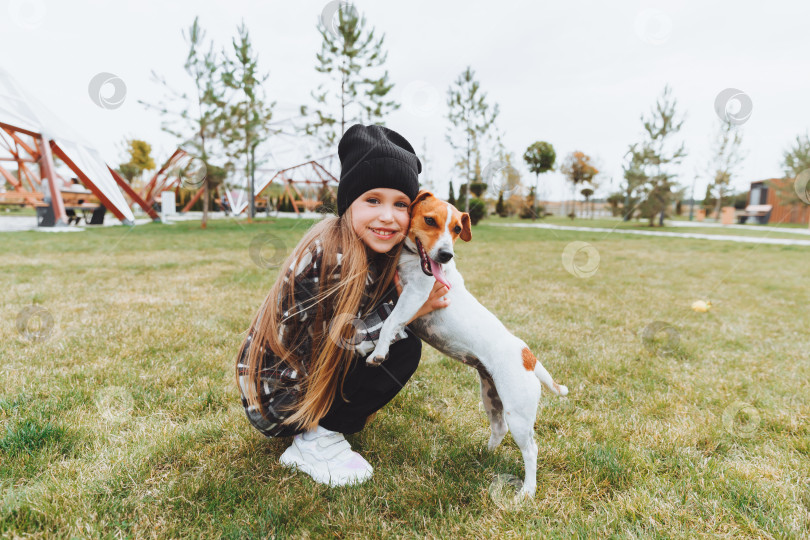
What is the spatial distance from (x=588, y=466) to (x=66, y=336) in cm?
374

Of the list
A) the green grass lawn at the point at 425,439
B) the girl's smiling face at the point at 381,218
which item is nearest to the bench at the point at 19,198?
the green grass lawn at the point at 425,439

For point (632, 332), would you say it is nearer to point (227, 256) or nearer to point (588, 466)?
point (588, 466)

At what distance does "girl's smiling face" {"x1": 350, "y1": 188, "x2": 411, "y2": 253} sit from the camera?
154 cm

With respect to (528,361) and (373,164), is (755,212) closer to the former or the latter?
(528,361)

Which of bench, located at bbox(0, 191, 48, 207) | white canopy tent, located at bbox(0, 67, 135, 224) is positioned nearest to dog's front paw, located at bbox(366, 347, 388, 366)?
white canopy tent, located at bbox(0, 67, 135, 224)

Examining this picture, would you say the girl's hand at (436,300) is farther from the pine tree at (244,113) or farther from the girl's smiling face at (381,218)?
the pine tree at (244,113)

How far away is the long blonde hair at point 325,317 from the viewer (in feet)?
5.34

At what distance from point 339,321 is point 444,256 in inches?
21.7

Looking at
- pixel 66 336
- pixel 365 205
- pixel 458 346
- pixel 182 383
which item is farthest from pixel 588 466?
pixel 66 336

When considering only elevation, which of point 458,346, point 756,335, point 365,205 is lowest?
point 756,335

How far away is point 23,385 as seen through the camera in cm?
235

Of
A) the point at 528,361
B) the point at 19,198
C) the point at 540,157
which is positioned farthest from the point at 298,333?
Result: the point at 19,198

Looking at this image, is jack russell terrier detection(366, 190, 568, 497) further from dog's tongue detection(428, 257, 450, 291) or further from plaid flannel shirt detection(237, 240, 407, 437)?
plaid flannel shirt detection(237, 240, 407, 437)

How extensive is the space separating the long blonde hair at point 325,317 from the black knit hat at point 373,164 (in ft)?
0.41
